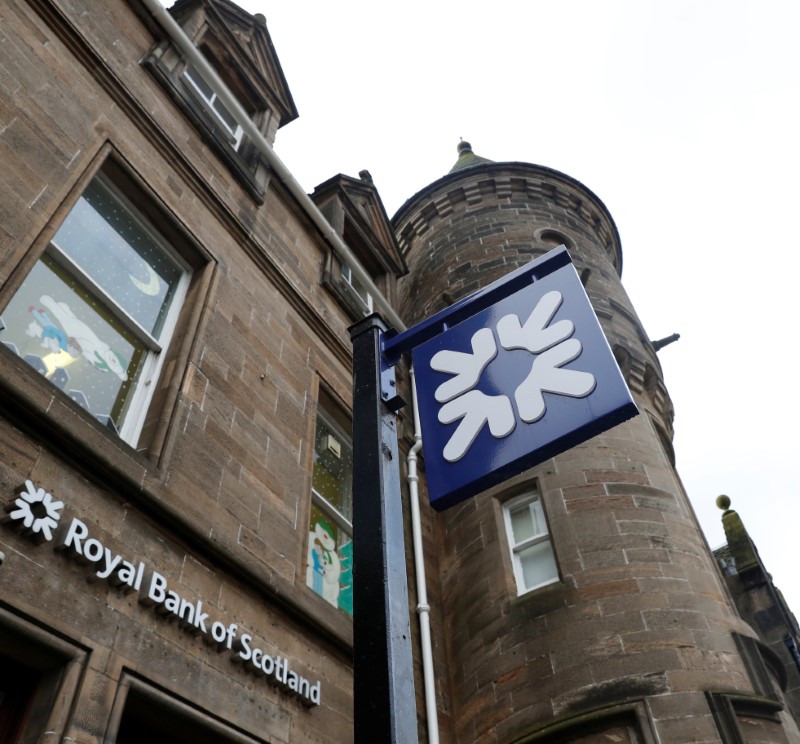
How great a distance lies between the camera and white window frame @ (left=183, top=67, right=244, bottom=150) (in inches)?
358

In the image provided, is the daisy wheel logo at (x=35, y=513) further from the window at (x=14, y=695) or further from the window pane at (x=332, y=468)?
the window pane at (x=332, y=468)

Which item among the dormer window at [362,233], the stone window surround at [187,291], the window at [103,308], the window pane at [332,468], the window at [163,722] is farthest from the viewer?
the dormer window at [362,233]

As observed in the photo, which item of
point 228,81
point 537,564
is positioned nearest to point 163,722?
point 537,564

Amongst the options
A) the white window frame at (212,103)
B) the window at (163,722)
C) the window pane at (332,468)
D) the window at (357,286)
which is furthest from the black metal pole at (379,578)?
the window at (357,286)

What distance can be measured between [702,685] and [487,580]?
272 centimetres

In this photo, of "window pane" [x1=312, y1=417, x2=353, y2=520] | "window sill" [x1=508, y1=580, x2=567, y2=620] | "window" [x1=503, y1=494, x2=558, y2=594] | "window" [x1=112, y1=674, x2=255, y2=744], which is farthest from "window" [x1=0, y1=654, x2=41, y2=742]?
"window" [x1=503, y1=494, x2=558, y2=594]

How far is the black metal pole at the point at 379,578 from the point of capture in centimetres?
235

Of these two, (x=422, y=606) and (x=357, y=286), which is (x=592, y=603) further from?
(x=357, y=286)

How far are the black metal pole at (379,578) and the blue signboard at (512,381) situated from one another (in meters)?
0.36

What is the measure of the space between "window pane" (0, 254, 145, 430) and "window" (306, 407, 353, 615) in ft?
6.76

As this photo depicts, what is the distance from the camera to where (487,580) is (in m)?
9.09

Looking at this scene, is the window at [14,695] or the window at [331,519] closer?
the window at [14,695]

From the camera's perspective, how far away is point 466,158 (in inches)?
856

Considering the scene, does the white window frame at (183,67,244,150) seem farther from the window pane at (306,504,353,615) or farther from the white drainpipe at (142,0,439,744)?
the window pane at (306,504,353,615)
